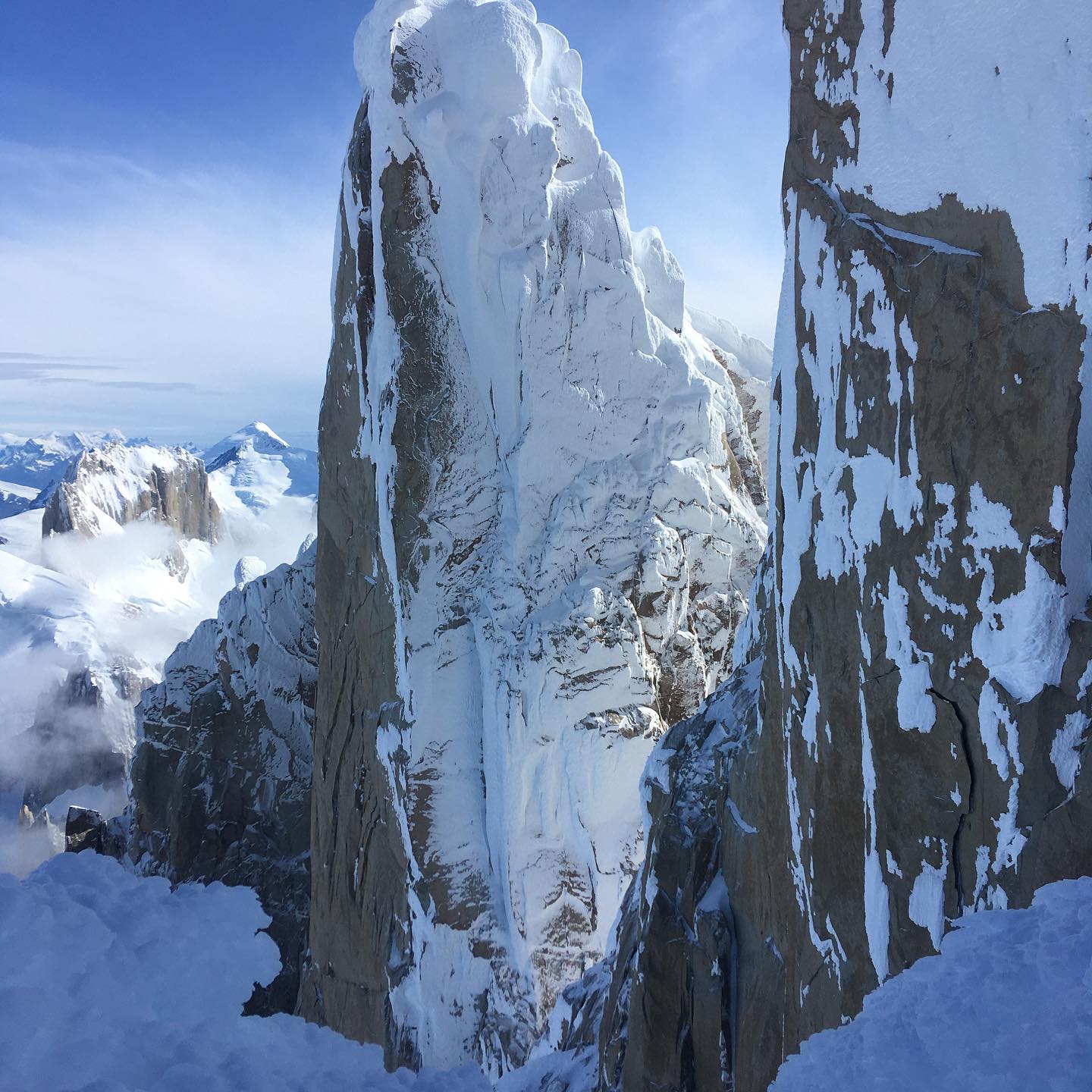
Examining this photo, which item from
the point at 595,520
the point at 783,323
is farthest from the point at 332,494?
the point at 783,323

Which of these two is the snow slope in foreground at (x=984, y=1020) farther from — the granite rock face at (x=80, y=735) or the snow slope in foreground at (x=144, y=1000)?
the granite rock face at (x=80, y=735)

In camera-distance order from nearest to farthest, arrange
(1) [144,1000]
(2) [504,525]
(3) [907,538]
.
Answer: (1) [144,1000], (3) [907,538], (2) [504,525]

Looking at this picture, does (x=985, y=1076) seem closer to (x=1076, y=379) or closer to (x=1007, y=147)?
(x=1076, y=379)

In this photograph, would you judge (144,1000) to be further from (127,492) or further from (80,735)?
(127,492)

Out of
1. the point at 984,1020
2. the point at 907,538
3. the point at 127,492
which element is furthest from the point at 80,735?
the point at 984,1020

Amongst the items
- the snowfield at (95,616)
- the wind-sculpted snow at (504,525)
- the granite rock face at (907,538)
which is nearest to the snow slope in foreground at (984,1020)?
the granite rock face at (907,538)

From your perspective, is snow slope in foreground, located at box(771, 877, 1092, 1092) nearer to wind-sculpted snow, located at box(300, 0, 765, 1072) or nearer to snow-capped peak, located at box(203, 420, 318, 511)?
wind-sculpted snow, located at box(300, 0, 765, 1072)
